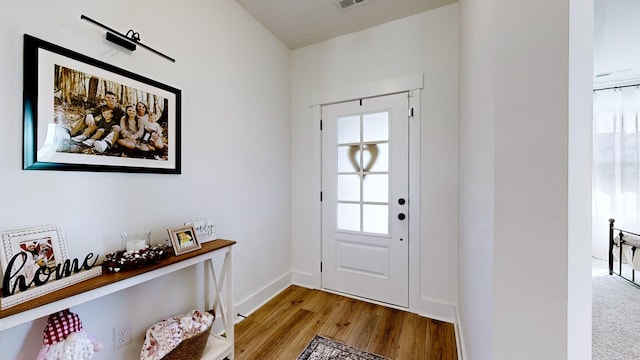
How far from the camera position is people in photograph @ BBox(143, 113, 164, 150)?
152 cm

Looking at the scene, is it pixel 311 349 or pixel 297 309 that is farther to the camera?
pixel 297 309

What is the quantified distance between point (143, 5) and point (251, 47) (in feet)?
3.20

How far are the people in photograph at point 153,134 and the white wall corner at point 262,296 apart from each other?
1467 mm

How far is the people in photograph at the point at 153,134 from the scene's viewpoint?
152cm

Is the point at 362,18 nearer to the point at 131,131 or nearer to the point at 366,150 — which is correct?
the point at 366,150

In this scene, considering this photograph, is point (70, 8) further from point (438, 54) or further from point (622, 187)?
point (622, 187)

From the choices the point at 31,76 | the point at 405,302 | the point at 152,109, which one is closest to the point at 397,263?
the point at 405,302

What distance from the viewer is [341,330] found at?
200cm

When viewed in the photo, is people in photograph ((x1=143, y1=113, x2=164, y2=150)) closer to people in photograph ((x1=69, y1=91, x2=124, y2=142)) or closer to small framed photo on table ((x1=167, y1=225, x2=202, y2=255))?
people in photograph ((x1=69, y1=91, x2=124, y2=142))

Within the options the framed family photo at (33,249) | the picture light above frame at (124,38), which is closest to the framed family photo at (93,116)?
the picture light above frame at (124,38)

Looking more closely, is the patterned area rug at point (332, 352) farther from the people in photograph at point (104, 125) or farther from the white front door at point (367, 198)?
the people in photograph at point (104, 125)

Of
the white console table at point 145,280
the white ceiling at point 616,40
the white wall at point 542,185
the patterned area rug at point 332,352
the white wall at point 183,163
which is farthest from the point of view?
the white ceiling at point 616,40

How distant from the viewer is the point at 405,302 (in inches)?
92.2

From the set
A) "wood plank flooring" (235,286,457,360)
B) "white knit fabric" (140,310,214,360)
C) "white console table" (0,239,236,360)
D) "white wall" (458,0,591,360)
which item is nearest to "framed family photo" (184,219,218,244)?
"white console table" (0,239,236,360)
